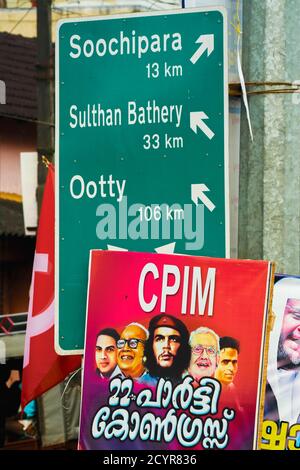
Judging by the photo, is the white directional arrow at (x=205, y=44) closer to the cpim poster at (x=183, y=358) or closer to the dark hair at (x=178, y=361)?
the cpim poster at (x=183, y=358)

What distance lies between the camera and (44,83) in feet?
40.0

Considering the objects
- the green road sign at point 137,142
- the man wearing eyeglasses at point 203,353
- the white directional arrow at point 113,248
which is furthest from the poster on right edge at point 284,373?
the white directional arrow at point 113,248

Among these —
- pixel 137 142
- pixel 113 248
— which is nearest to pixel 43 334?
pixel 113 248

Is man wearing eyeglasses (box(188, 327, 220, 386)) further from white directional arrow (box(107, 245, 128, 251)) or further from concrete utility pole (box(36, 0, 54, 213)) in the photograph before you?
concrete utility pole (box(36, 0, 54, 213))

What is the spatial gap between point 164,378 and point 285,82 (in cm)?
144

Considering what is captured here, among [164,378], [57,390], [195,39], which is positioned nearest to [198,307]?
[164,378]

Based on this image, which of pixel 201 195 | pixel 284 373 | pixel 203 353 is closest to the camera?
pixel 203 353

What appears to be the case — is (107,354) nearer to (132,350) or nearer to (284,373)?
(132,350)

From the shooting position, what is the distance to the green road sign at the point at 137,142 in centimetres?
433

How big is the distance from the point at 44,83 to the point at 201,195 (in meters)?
8.18

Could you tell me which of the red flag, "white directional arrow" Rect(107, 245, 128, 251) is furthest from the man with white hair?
the red flag

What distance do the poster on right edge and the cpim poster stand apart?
50cm

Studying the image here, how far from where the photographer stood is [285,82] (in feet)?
14.9

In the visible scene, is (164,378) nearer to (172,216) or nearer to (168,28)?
(172,216)
